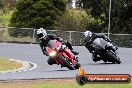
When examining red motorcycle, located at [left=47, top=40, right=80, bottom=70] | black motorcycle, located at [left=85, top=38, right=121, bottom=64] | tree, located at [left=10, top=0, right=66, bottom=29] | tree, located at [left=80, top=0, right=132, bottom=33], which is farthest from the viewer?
tree, located at [left=80, top=0, right=132, bottom=33]

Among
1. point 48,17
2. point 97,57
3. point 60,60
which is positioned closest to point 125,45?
point 48,17

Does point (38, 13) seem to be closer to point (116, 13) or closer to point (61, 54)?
point (116, 13)

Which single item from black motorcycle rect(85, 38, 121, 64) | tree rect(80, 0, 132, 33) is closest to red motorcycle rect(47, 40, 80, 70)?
black motorcycle rect(85, 38, 121, 64)

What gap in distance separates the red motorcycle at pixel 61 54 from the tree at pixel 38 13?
1524 inches

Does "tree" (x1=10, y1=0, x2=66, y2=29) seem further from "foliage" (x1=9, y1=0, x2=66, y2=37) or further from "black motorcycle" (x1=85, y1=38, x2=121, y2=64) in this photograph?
"black motorcycle" (x1=85, y1=38, x2=121, y2=64)

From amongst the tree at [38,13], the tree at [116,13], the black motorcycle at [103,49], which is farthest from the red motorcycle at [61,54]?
the tree at [116,13]

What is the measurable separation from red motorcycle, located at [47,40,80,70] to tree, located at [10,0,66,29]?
38.7 metres

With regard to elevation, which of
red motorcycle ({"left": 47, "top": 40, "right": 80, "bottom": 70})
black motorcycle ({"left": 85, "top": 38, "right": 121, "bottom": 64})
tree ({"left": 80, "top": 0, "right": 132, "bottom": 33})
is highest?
red motorcycle ({"left": 47, "top": 40, "right": 80, "bottom": 70})

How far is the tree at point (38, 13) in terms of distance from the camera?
53562mm

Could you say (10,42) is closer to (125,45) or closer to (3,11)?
(125,45)

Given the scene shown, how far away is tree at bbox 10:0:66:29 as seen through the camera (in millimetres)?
53562

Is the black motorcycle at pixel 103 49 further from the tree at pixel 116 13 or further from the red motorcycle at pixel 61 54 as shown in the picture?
the tree at pixel 116 13

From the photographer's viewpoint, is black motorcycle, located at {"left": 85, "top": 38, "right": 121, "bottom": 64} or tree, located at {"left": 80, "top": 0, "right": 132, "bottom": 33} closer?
black motorcycle, located at {"left": 85, "top": 38, "right": 121, "bottom": 64}

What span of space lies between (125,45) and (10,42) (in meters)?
9.27
